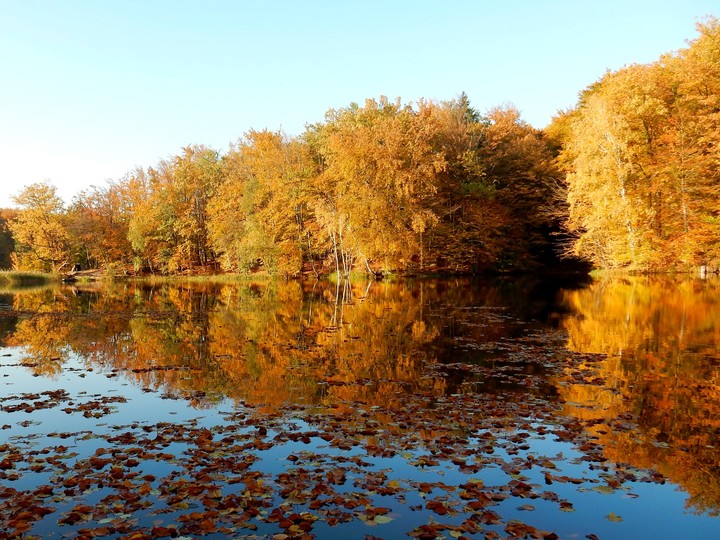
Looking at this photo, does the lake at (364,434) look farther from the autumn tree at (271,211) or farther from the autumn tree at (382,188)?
the autumn tree at (271,211)

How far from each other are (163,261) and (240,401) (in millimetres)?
55666

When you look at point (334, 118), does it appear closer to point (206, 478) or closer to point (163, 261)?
point (163, 261)

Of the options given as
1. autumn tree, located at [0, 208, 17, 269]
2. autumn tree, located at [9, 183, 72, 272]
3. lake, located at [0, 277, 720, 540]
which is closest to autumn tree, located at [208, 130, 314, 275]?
autumn tree, located at [9, 183, 72, 272]

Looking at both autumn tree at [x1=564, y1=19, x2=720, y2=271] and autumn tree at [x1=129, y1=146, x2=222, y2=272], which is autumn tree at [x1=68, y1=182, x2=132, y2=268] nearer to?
autumn tree at [x1=129, y1=146, x2=222, y2=272]

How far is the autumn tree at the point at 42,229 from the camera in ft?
196

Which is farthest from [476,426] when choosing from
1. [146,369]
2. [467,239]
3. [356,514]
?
[467,239]

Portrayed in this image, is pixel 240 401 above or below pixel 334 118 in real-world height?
below

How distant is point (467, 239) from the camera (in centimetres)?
5094

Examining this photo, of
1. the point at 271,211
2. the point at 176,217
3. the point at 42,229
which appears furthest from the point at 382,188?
the point at 42,229

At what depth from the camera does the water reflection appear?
6359 millimetres

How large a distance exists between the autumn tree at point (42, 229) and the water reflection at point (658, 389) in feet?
205

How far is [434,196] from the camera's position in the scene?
1866 inches

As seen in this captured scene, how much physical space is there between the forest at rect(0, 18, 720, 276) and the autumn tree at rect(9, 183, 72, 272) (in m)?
0.23

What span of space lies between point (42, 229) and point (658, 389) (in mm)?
67891
